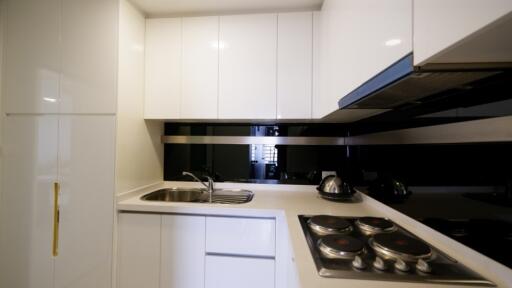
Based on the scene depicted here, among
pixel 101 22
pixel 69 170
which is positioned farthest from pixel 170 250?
pixel 101 22

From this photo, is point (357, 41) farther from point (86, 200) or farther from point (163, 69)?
point (86, 200)

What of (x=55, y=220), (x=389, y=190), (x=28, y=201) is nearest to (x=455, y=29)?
(x=389, y=190)

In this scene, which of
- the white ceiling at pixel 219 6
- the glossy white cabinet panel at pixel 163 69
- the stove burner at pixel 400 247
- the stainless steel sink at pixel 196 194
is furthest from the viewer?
the stainless steel sink at pixel 196 194

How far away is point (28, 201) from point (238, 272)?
59.5 inches

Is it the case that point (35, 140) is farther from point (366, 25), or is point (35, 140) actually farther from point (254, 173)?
point (366, 25)

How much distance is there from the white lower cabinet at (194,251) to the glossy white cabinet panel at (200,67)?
78 cm

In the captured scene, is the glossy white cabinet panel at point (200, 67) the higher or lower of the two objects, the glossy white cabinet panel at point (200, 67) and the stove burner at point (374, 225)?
the higher

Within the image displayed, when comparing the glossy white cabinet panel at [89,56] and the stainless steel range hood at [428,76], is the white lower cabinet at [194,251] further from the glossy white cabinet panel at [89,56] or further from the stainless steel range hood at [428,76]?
the stainless steel range hood at [428,76]

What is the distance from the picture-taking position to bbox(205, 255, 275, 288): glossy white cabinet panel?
1.35 m

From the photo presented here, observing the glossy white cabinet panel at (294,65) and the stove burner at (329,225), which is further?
the glossy white cabinet panel at (294,65)

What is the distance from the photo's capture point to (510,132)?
0.62 metres

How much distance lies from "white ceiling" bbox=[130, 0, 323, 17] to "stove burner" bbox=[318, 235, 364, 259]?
1542 millimetres

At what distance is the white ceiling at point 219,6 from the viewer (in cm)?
159

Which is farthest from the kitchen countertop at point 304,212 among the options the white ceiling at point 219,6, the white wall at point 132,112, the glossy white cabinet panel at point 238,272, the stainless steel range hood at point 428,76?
the white ceiling at point 219,6
